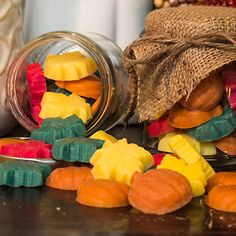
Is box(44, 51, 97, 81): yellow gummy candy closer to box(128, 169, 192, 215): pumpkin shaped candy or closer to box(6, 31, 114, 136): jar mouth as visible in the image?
box(6, 31, 114, 136): jar mouth

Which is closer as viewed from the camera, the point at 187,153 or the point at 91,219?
the point at 91,219

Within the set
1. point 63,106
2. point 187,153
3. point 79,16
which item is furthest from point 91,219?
point 79,16

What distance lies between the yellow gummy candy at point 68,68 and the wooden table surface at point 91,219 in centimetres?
22

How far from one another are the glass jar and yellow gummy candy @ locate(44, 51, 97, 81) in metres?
0.01

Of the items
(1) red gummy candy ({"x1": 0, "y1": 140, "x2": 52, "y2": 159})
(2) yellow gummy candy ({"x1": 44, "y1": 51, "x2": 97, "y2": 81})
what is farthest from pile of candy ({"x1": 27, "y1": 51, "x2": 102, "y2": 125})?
(1) red gummy candy ({"x1": 0, "y1": 140, "x2": 52, "y2": 159})

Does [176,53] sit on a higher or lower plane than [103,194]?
higher

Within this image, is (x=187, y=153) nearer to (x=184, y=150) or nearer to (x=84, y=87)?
(x=184, y=150)

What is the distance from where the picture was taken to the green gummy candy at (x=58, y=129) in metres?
0.64

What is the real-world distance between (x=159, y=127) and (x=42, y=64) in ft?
0.62

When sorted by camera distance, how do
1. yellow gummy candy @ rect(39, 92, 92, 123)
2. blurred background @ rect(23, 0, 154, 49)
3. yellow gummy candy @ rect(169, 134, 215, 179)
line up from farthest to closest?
blurred background @ rect(23, 0, 154, 49)
yellow gummy candy @ rect(39, 92, 92, 123)
yellow gummy candy @ rect(169, 134, 215, 179)

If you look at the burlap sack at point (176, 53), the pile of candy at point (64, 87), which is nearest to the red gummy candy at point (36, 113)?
the pile of candy at point (64, 87)

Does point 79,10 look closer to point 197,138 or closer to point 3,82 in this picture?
point 3,82

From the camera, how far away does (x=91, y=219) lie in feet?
1.55

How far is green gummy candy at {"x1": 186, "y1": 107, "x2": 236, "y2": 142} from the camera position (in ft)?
2.06
